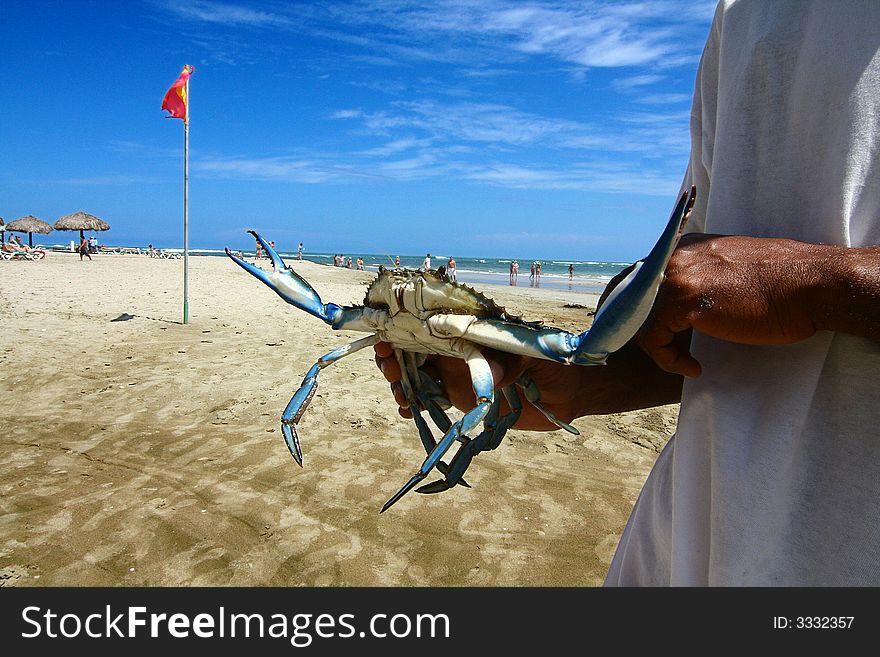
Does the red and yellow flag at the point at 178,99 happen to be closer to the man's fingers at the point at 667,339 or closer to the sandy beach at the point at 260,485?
the sandy beach at the point at 260,485

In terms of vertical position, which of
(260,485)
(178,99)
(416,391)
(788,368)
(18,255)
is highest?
(178,99)

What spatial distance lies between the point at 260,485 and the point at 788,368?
3.51 metres

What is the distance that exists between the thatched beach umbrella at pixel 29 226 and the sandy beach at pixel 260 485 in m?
33.8

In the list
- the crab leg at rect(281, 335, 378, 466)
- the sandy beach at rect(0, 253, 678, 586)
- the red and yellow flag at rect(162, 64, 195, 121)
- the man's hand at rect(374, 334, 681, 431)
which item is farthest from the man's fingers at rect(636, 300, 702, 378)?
the red and yellow flag at rect(162, 64, 195, 121)

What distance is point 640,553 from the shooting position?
1.27 m

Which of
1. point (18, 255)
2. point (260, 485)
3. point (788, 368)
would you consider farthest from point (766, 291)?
point (18, 255)

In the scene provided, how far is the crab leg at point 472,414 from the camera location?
1.35m

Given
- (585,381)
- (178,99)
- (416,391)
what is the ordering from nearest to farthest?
(585,381) < (416,391) < (178,99)

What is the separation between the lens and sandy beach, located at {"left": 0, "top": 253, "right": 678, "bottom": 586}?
293 cm

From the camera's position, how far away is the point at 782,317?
2.89 ft

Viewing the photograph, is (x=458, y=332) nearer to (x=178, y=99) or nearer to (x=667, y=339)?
(x=667, y=339)

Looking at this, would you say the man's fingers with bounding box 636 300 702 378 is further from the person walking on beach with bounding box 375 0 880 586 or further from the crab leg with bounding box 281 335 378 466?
the crab leg with bounding box 281 335 378 466

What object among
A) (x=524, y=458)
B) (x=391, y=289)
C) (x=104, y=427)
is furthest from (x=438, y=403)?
(x=104, y=427)

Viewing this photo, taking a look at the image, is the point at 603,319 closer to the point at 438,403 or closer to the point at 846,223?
the point at 846,223
